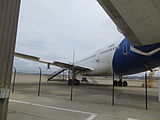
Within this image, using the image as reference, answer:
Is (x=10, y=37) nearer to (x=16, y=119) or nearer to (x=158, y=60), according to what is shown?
(x=16, y=119)

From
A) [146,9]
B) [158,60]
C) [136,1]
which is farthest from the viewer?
[158,60]

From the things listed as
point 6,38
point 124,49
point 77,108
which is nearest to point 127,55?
point 124,49

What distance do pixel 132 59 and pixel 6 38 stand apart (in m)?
10.6

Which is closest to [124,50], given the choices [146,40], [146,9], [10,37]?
[146,40]

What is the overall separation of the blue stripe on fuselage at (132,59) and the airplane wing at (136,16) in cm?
183

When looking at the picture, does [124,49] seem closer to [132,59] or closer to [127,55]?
[127,55]

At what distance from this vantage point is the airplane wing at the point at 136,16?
5195 mm

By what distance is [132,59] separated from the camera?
1147 cm

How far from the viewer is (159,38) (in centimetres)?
830

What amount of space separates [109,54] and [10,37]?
14291 millimetres

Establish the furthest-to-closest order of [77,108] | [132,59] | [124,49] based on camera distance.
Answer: [124,49] < [132,59] < [77,108]

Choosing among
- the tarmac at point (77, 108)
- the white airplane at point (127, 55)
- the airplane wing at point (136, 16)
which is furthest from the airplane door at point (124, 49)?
the tarmac at point (77, 108)

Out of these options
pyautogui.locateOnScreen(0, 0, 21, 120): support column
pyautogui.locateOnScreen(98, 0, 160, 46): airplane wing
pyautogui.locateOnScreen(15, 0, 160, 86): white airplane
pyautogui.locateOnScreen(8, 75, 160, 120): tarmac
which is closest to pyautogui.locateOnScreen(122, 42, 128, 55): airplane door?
pyautogui.locateOnScreen(15, 0, 160, 86): white airplane

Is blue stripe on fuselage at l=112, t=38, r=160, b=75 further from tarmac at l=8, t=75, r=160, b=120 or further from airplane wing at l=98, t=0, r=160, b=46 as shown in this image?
tarmac at l=8, t=75, r=160, b=120
